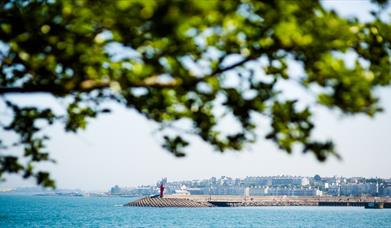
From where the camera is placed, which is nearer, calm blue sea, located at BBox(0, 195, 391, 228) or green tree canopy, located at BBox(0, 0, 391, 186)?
green tree canopy, located at BBox(0, 0, 391, 186)

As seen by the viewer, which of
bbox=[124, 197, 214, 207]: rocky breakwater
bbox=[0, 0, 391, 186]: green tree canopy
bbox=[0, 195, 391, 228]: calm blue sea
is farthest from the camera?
bbox=[124, 197, 214, 207]: rocky breakwater

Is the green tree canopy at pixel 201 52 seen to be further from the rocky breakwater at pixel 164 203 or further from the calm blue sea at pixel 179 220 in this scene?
the rocky breakwater at pixel 164 203

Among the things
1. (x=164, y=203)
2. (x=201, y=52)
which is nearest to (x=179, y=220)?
(x=164, y=203)

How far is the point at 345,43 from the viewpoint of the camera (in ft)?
17.4

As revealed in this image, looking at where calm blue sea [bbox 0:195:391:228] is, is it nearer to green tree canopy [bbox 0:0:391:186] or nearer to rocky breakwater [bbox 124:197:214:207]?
rocky breakwater [bbox 124:197:214:207]

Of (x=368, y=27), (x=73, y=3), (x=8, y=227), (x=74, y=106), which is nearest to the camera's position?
(x=73, y=3)

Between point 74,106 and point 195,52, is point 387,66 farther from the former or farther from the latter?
point 74,106

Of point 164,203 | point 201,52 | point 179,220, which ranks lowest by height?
point 164,203

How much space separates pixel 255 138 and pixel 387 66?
1.92m

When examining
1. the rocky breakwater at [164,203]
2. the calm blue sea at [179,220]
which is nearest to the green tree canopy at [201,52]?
the calm blue sea at [179,220]

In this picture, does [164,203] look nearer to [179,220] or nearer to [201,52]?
[179,220]

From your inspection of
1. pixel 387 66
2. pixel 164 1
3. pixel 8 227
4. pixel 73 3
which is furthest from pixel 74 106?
pixel 8 227

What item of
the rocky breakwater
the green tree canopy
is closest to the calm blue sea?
the rocky breakwater

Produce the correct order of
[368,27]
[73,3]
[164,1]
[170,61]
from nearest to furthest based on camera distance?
[164,1] < [170,61] < [73,3] < [368,27]
